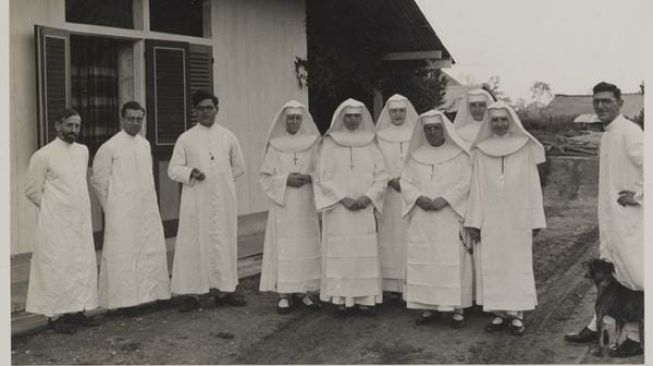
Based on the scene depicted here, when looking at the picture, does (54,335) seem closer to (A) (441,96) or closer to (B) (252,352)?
(B) (252,352)

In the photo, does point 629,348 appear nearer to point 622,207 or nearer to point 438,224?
point 622,207

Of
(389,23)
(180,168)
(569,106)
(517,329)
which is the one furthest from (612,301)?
(569,106)

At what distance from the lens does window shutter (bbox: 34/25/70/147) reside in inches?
295

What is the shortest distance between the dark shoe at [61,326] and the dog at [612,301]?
12.1 feet

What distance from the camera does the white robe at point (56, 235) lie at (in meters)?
5.73

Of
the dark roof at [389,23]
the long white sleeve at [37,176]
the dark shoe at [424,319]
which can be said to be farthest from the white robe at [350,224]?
the dark roof at [389,23]

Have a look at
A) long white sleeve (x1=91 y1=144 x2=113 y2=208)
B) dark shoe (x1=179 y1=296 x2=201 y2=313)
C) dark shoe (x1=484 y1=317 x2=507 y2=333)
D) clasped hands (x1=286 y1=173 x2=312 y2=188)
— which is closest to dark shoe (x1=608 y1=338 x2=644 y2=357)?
dark shoe (x1=484 y1=317 x2=507 y2=333)

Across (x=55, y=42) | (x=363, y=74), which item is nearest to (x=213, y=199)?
(x=55, y=42)

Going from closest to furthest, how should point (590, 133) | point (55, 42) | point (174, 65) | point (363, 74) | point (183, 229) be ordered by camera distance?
point (183, 229) → point (55, 42) → point (174, 65) → point (363, 74) → point (590, 133)

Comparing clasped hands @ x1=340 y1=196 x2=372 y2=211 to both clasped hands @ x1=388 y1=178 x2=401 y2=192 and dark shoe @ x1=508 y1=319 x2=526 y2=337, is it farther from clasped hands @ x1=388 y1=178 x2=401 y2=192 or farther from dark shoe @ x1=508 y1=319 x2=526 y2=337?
dark shoe @ x1=508 y1=319 x2=526 y2=337

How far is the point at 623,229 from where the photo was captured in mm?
4988

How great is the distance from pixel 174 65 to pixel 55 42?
174 centimetres

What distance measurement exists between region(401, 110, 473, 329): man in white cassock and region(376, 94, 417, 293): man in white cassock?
0.53 meters

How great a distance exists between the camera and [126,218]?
20.5 feet
